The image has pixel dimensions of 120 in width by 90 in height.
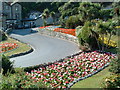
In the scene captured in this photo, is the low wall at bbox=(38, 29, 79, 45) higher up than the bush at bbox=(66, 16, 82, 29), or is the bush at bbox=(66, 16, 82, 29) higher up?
the bush at bbox=(66, 16, 82, 29)

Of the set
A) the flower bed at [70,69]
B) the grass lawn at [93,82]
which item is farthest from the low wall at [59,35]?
the grass lawn at [93,82]

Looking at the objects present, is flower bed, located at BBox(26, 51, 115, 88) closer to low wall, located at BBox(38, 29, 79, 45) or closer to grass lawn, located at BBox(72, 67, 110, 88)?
grass lawn, located at BBox(72, 67, 110, 88)

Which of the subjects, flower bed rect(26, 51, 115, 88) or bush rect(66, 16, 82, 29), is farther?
bush rect(66, 16, 82, 29)

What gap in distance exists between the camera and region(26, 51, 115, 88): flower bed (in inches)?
623

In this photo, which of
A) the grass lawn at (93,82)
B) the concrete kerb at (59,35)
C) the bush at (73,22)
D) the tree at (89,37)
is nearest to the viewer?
the grass lawn at (93,82)

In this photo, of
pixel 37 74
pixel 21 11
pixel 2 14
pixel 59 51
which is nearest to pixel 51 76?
pixel 37 74

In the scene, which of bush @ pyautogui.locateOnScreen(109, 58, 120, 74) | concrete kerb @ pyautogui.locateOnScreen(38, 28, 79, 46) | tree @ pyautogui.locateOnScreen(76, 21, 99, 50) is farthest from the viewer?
concrete kerb @ pyautogui.locateOnScreen(38, 28, 79, 46)

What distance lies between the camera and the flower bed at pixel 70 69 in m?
15.8

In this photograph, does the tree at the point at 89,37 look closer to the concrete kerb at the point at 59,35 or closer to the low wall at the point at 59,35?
the concrete kerb at the point at 59,35

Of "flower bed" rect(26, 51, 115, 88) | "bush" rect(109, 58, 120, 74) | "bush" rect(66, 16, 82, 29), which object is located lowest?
"flower bed" rect(26, 51, 115, 88)

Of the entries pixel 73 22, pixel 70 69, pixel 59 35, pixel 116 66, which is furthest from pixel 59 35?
pixel 116 66

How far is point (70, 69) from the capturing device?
18.3m

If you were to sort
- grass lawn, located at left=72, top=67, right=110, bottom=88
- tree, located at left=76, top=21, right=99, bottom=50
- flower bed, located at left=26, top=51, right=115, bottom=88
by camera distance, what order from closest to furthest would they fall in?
grass lawn, located at left=72, top=67, right=110, bottom=88
flower bed, located at left=26, top=51, right=115, bottom=88
tree, located at left=76, top=21, right=99, bottom=50

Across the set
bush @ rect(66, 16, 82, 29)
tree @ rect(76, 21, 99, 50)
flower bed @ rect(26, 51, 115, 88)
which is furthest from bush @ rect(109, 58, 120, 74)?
bush @ rect(66, 16, 82, 29)
